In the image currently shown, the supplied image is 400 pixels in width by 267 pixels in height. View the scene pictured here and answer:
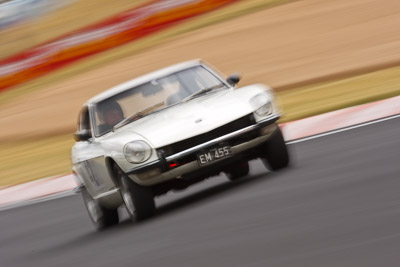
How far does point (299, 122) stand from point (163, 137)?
5511 millimetres

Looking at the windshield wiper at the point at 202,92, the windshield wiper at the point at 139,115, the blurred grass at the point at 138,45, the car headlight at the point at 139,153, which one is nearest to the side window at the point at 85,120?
the windshield wiper at the point at 139,115

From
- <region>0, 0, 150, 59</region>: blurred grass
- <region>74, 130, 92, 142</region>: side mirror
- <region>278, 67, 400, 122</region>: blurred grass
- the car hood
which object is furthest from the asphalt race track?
<region>0, 0, 150, 59</region>: blurred grass

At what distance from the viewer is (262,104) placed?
8594 mm

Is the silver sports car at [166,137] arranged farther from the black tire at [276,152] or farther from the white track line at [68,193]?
the white track line at [68,193]

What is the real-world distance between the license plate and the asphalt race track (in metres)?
0.34

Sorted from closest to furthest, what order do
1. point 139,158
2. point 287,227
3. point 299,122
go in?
point 287,227
point 139,158
point 299,122

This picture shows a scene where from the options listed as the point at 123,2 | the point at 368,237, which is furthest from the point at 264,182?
the point at 123,2

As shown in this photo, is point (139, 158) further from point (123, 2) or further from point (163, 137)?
point (123, 2)

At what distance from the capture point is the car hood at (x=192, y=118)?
325 inches

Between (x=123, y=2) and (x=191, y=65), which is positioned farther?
(x=123, y=2)

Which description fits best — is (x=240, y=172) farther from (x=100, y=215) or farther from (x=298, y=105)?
(x=298, y=105)

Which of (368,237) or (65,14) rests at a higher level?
(368,237)

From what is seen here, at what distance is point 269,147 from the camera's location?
8.71 m

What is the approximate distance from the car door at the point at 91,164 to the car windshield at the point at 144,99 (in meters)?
0.22
